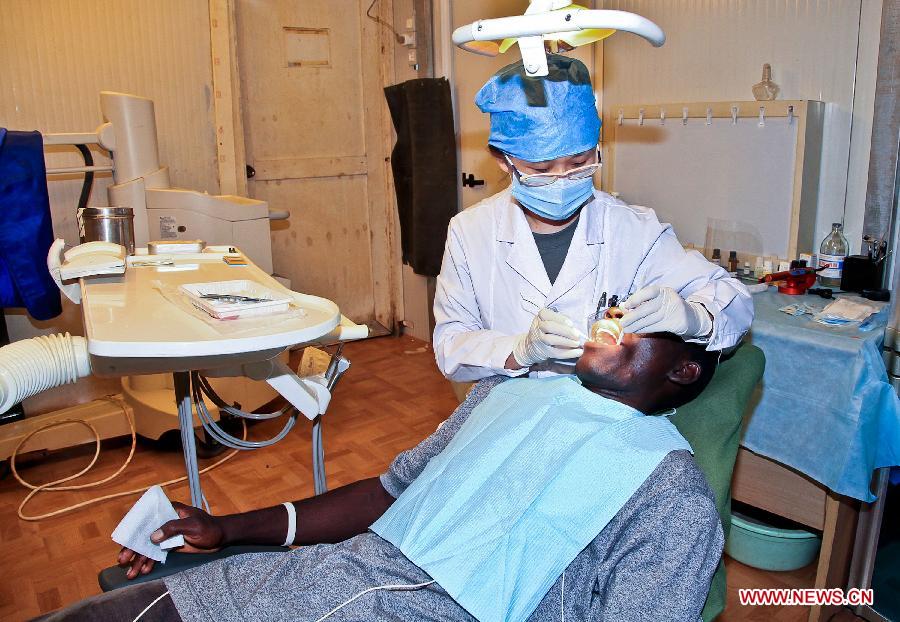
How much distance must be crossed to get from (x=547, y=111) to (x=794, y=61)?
1.30m

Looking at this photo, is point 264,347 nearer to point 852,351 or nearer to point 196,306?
point 196,306

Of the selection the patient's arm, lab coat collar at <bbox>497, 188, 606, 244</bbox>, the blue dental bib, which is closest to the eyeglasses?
lab coat collar at <bbox>497, 188, 606, 244</bbox>

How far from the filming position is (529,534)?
3.98 ft

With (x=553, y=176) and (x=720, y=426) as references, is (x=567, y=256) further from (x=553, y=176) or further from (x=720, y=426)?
(x=720, y=426)

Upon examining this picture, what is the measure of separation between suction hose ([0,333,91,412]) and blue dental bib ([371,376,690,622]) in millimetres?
677

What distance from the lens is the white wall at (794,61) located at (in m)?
2.20

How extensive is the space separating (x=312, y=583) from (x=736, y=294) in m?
0.94

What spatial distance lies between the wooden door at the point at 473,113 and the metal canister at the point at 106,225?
1.79 metres

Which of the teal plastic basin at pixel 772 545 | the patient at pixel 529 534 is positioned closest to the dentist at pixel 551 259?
the patient at pixel 529 534

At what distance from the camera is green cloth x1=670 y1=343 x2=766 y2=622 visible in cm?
117

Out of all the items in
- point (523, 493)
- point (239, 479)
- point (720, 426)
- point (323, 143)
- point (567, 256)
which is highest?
point (323, 143)

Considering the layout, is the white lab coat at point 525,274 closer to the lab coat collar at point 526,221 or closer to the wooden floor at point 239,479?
the lab coat collar at point 526,221

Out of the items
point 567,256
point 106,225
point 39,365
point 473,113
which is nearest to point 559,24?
point 567,256

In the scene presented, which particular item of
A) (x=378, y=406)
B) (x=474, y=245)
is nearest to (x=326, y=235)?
(x=378, y=406)
